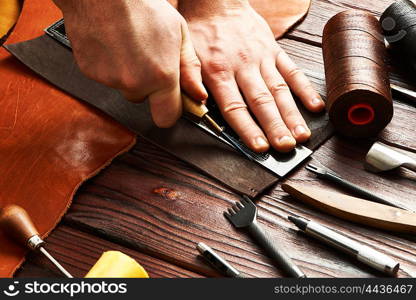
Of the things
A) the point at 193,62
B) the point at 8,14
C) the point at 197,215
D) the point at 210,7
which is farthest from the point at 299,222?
the point at 8,14

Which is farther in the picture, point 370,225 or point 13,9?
point 13,9

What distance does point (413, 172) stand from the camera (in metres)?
1.24

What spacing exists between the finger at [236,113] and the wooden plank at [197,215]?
4.3 inches

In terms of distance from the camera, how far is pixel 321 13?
5.40 ft

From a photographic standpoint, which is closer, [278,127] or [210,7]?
[278,127]

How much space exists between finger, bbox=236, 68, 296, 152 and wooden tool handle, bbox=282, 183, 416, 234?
0.13 meters

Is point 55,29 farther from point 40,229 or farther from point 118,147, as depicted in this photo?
point 40,229

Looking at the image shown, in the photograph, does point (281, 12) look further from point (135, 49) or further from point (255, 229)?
point (255, 229)

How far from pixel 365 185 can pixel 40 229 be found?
1.93ft

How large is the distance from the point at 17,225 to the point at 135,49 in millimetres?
379

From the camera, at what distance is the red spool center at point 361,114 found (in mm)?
1272

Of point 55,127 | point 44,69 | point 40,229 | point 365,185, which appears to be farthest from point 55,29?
point 365,185

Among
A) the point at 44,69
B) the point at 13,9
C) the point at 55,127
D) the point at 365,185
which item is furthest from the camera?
the point at 13,9

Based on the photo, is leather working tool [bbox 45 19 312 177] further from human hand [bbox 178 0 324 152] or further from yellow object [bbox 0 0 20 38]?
yellow object [bbox 0 0 20 38]
